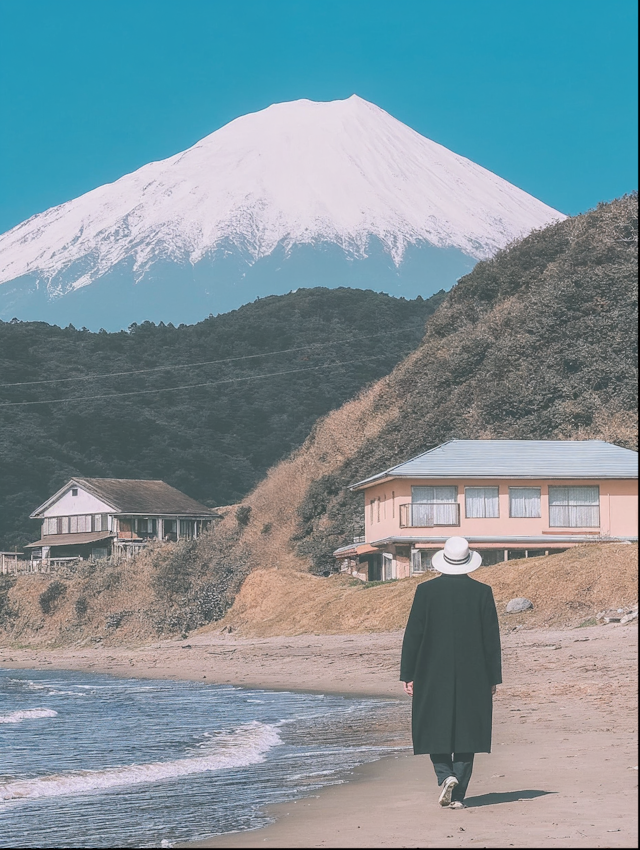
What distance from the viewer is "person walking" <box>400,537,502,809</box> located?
9.51 meters

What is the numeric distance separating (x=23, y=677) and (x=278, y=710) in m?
18.3

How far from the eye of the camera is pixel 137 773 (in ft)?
48.9

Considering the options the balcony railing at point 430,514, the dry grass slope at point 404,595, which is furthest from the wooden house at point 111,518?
the balcony railing at point 430,514

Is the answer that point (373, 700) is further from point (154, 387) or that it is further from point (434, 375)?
point (154, 387)

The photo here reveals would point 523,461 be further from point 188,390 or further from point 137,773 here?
point 188,390

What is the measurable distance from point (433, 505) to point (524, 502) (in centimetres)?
311

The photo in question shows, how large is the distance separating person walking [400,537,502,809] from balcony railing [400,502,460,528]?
30.8 m

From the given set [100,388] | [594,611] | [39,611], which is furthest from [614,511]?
[100,388]

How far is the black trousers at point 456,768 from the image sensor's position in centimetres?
970

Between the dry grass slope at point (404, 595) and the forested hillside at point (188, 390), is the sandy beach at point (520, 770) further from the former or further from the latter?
the forested hillside at point (188, 390)

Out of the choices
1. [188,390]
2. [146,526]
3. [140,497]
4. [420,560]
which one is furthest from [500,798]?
[188,390]

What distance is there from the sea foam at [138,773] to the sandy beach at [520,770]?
2478 mm

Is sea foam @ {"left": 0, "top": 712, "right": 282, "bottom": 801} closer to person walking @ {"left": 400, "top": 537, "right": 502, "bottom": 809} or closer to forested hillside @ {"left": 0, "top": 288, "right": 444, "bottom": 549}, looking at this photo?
person walking @ {"left": 400, "top": 537, "right": 502, "bottom": 809}

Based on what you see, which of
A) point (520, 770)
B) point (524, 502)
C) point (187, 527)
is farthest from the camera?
point (187, 527)
